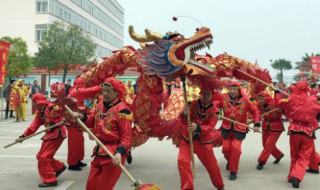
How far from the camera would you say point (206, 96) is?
5.01 m

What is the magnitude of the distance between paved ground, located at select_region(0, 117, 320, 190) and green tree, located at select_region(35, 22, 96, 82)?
17575 millimetres

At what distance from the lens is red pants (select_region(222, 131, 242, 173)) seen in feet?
18.7

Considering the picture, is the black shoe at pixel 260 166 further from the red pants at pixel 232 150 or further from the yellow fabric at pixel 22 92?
the yellow fabric at pixel 22 92

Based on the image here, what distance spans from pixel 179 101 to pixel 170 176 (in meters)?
1.31

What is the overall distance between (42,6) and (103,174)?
32901mm

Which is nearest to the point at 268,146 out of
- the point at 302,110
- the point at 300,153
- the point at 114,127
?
the point at 300,153

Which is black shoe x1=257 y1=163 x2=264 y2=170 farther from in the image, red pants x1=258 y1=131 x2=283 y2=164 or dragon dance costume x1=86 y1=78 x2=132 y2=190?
dragon dance costume x1=86 y1=78 x2=132 y2=190

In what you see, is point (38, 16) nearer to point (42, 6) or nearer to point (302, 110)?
point (42, 6)

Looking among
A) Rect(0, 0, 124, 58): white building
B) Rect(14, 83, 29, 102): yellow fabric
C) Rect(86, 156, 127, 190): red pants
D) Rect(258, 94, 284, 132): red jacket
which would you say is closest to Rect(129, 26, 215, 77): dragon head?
Rect(86, 156, 127, 190): red pants

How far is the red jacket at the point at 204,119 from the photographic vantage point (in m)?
4.82

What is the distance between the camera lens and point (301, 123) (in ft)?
18.0

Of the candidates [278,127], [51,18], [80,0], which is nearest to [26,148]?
[278,127]

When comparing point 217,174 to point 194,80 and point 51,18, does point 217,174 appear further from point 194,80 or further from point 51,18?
point 51,18

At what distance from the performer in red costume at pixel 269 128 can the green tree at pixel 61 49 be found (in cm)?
2055
